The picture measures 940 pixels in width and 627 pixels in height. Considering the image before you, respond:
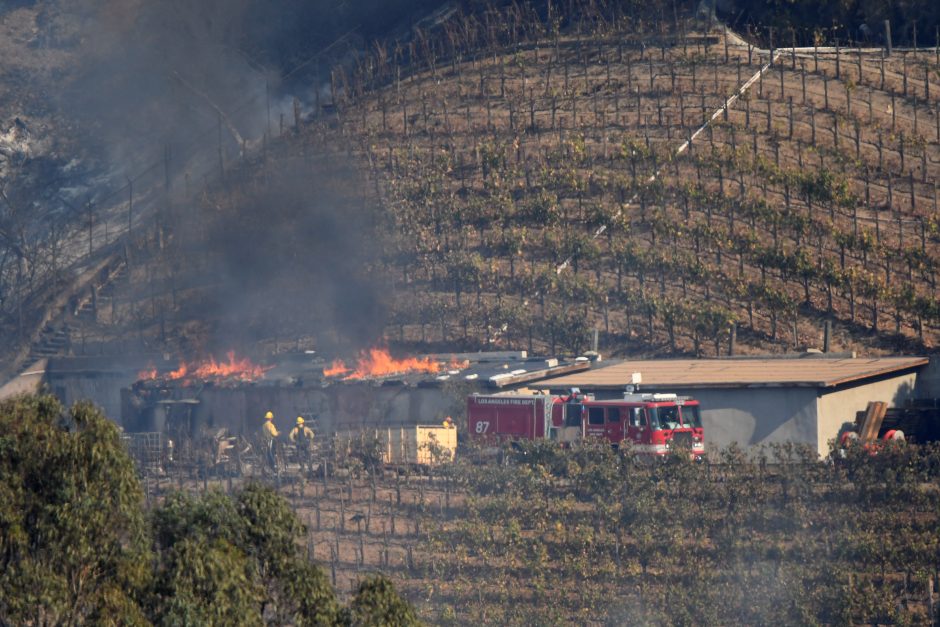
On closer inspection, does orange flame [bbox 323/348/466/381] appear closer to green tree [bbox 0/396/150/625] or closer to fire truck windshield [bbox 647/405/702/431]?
fire truck windshield [bbox 647/405/702/431]

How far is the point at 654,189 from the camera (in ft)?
202

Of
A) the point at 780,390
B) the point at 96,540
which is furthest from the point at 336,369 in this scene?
the point at 96,540

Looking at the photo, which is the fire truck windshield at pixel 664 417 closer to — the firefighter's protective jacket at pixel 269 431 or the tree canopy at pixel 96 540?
the firefighter's protective jacket at pixel 269 431

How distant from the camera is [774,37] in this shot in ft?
253

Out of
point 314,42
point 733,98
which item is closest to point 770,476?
point 733,98

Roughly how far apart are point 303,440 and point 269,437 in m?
1.13

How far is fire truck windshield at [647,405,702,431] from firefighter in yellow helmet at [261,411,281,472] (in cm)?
1181

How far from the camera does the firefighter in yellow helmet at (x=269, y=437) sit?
4406 centimetres

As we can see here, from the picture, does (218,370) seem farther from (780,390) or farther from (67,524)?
(67,524)

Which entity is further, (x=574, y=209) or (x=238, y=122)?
(x=238, y=122)

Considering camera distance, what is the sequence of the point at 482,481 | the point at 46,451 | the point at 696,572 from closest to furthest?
the point at 46,451 → the point at 696,572 → the point at 482,481

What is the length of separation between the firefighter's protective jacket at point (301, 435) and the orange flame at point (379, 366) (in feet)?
10.3

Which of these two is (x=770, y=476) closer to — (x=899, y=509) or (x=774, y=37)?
(x=899, y=509)

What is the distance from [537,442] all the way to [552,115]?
108ft
